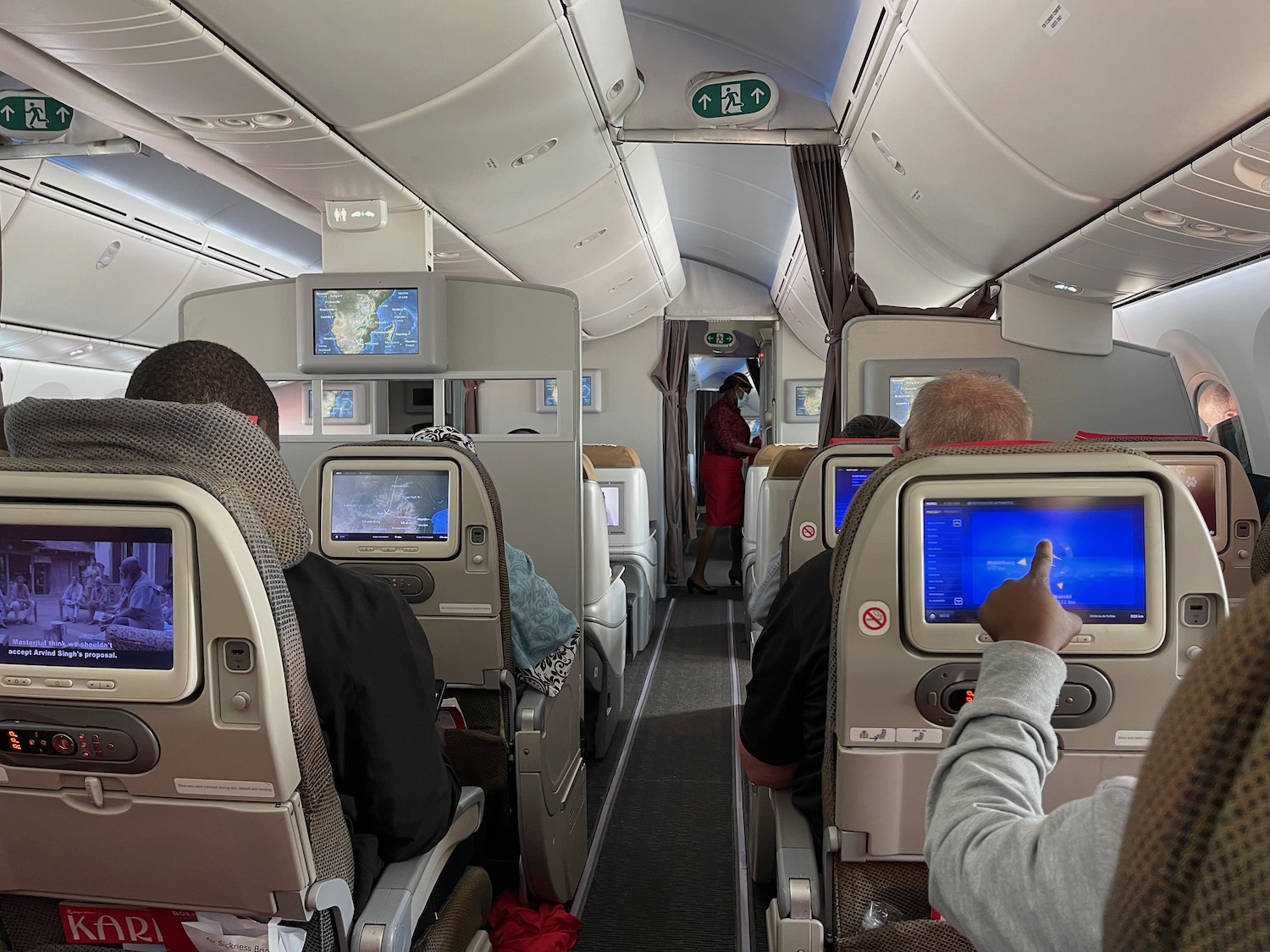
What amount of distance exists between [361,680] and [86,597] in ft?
1.61

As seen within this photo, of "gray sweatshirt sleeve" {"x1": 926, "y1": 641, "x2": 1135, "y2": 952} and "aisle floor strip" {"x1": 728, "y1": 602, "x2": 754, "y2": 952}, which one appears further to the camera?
"aisle floor strip" {"x1": 728, "y1": 602, "x2": 754, "y2": 952}

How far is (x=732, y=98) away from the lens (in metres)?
6.09

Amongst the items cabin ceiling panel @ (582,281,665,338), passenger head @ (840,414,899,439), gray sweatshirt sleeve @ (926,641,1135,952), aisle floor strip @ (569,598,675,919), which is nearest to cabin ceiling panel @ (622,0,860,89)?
passenger head @ (840,414,899,439)

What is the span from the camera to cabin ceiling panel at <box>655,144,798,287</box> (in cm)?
822

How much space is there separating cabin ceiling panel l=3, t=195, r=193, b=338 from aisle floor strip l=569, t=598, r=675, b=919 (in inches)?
227

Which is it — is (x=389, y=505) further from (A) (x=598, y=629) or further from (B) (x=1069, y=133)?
(B) (x=1069, y=133)

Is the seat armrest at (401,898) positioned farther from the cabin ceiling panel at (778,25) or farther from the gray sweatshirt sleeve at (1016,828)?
the cabin ceiling panel at (778,25)

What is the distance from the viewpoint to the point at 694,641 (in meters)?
7.44

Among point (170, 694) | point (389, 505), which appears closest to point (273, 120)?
point (389, 505)

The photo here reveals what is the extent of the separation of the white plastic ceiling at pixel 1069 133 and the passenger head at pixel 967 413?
1.58 m

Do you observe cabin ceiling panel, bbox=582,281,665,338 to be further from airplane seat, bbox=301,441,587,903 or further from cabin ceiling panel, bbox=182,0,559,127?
airplane seat, bbox=301,441,587,903

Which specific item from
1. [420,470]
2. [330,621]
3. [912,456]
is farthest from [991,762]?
[420,470]

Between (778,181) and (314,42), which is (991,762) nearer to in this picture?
(314,42)

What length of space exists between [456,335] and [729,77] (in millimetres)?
3015
